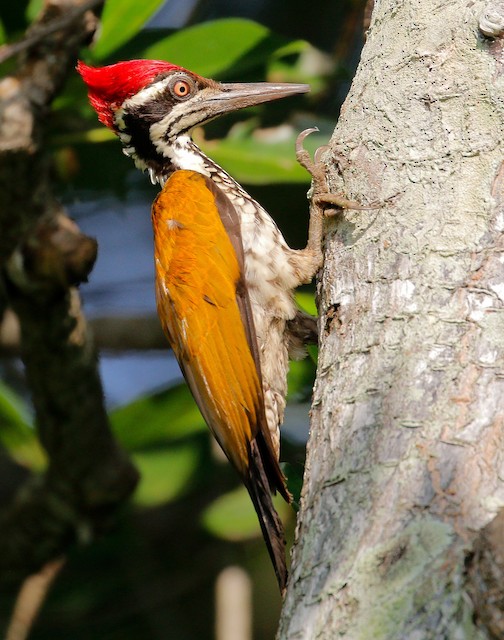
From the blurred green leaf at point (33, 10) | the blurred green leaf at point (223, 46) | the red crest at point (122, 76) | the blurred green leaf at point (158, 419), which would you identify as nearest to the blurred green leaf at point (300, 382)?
the blurred green leaf at point (158, 419)

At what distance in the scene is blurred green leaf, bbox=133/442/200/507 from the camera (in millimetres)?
4988

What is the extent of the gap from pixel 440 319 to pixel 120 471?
7.88ft

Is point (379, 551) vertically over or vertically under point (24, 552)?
over

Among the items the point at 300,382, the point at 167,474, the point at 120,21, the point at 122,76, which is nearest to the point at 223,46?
the point at 120,21

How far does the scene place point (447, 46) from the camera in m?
2.72

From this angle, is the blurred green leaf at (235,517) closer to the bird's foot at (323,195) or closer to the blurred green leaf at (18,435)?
the blurred green leaf at (18,435)

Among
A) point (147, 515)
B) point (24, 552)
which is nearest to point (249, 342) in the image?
point (24, 552)

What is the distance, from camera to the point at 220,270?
3334mm

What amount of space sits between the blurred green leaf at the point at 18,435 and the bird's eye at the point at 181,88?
179 cm

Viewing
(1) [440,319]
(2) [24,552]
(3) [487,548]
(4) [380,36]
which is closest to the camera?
(3) [487,548]

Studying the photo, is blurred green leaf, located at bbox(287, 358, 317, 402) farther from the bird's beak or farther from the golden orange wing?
the bird's beak

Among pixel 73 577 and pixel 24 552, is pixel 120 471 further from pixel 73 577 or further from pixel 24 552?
pixel 73 577

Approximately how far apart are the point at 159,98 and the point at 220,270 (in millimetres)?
921

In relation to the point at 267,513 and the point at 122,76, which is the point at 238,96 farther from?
the point at 267,513
